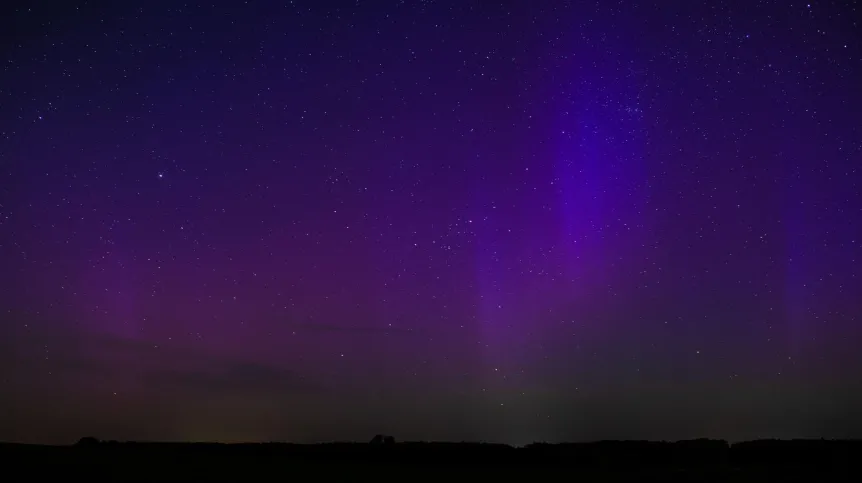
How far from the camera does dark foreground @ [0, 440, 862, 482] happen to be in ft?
40.2

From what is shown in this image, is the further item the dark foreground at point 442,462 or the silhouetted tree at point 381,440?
the silhouetted tree at point 381,440

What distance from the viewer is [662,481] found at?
1222cm

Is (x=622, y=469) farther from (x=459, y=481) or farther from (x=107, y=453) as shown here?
(x=107, y=453)

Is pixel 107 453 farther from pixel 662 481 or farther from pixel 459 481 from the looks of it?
pixel 662 481

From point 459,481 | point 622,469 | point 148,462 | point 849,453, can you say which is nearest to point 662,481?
point 622,469

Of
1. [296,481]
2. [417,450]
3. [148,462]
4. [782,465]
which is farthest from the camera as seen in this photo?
[417,450]

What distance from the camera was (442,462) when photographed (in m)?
16.0

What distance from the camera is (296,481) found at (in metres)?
11.6

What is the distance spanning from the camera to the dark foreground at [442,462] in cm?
1226

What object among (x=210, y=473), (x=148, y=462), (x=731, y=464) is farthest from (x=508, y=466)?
(x=148, y=462)

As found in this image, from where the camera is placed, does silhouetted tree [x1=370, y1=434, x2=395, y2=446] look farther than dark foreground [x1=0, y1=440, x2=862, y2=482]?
Yes

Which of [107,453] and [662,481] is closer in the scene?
[662,481]

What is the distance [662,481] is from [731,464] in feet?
13.3

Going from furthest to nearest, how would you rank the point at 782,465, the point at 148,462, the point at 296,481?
1. the point at 782,465
2. the point at 148,462
3. the point at 296,481
